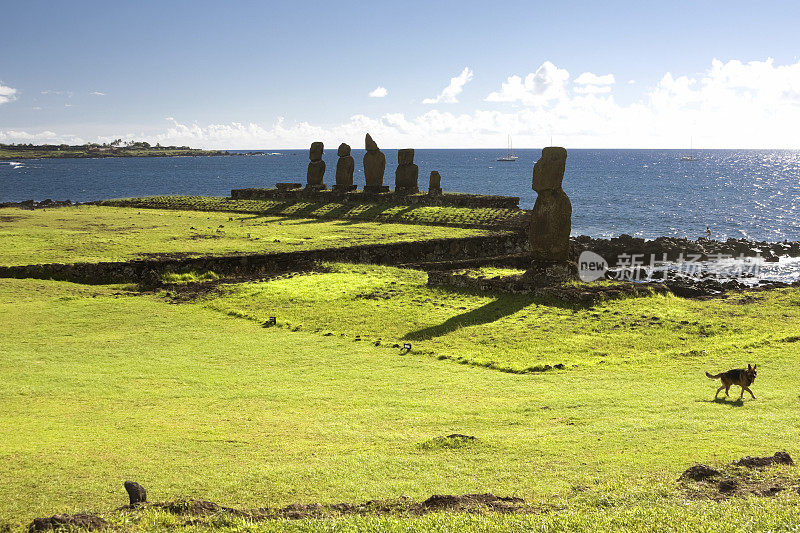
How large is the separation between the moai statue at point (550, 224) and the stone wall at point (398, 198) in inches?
799

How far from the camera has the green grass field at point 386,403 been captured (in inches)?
335

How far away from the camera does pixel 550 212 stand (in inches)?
961

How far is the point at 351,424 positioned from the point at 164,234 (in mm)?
27845

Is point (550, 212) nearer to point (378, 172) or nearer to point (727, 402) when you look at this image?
point (727, 402)

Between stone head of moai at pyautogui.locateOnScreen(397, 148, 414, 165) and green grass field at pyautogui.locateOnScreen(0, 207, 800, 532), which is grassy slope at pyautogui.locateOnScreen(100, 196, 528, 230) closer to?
stone head of moai at pyautogui.locateOnScreen(397, 148, 414, 165)

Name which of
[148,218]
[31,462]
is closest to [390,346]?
[31,462]

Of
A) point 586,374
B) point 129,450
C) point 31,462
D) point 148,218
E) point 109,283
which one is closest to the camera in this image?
point 31,462

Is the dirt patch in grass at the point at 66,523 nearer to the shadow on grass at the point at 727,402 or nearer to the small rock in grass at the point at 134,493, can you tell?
the small rock in grass at the point at 134,493

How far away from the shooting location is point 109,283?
2695cm

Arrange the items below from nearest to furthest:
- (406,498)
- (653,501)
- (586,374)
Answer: (653,501), (406,498), (586,374)

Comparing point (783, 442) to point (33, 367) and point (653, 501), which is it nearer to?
point (653, 501)

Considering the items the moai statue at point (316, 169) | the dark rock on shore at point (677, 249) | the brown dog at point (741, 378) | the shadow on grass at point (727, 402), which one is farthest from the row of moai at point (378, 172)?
the shadow on grass at point (727, 402)

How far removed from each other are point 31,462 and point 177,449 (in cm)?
191

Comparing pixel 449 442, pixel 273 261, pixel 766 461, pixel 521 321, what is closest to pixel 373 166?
pixel 273 261
